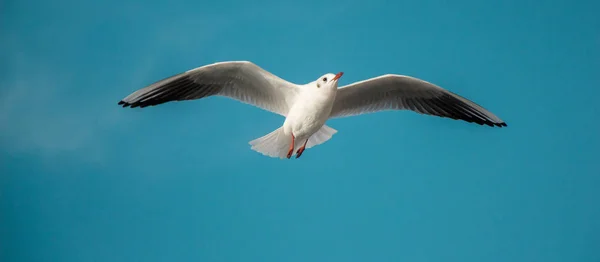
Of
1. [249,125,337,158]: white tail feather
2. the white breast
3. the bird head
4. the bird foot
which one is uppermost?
the bird head

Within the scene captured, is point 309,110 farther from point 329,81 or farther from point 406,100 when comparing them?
point 406,100

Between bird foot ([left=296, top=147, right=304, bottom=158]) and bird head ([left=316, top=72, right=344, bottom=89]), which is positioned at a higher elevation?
bird head ([left=316, top=72, right=344, bottom=89])

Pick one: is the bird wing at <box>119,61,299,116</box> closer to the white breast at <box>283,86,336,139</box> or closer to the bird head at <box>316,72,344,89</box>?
the white breast at <box>283,86,336,139</box>

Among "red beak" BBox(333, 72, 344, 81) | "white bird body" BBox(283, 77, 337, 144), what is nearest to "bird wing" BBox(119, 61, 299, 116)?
"white bird body" BBox(283, 77, 337, 144)

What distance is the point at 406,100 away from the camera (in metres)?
8.57

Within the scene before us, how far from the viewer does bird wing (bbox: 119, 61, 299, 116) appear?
810 centimetres

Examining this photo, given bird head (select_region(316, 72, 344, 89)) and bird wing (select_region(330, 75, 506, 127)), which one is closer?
bird head (select_region(316, 72, 344, 89))

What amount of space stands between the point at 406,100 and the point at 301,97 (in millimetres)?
1225

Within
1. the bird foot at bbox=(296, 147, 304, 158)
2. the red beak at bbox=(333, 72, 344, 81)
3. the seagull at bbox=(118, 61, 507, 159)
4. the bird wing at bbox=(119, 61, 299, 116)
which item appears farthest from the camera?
the bird foot at bbox=(296, 147, 304, 158)

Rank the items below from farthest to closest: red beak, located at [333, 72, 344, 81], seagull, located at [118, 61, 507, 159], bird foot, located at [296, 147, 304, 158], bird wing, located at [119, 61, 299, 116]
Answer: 1. bird foot, located at [296, 147, 304, 158]
2. bird wing, located at [119, 61, 299, 116]
3. seagull, located at [118, 61, 507, 159]
4. red beak, located at [333, 72, 344, 81]

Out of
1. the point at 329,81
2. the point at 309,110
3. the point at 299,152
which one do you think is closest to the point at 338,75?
the point at 329,81

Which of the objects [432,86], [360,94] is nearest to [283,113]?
[360,94]

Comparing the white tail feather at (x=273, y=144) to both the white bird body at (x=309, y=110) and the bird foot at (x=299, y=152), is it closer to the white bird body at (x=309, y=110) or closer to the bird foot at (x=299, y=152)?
the bird foot at (x=299, y=152)

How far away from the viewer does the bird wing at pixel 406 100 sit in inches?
328
